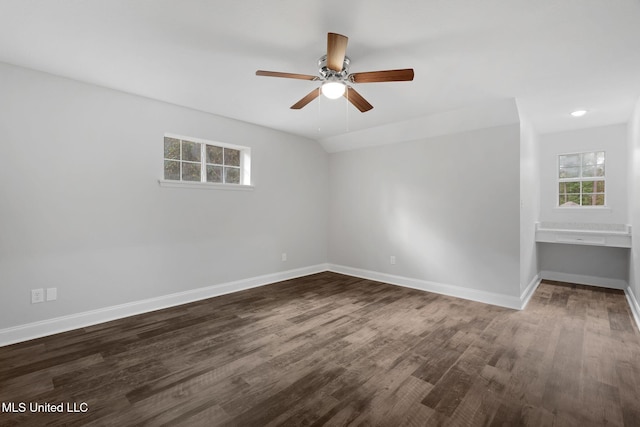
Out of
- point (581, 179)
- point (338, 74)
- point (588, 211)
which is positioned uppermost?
point (338, 74)

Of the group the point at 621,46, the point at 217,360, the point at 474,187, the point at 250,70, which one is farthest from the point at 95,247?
the point at 621,46

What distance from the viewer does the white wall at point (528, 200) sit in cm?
369

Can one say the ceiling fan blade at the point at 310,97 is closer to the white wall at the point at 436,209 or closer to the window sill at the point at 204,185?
the window sill at the point at 204,185

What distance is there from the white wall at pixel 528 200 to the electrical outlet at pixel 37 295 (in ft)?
16.8

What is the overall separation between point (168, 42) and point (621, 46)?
3395 millimetres

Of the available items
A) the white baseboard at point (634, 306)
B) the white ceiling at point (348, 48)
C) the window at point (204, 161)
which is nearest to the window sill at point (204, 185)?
the window at point (204, 161)

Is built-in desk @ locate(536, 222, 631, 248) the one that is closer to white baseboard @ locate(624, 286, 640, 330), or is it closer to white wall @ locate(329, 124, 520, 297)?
white baseboard @ locate(624, 286, 640, 330)

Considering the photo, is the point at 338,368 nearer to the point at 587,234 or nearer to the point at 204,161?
the point at 204,161

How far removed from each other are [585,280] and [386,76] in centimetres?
491

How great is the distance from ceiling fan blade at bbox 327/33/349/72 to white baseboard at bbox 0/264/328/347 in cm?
316

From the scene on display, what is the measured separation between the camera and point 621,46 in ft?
7.23

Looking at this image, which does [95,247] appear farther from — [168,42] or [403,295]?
[403,295]

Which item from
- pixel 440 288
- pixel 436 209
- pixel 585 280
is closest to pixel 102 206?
pixel 436 209

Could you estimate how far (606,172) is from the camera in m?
4.60
